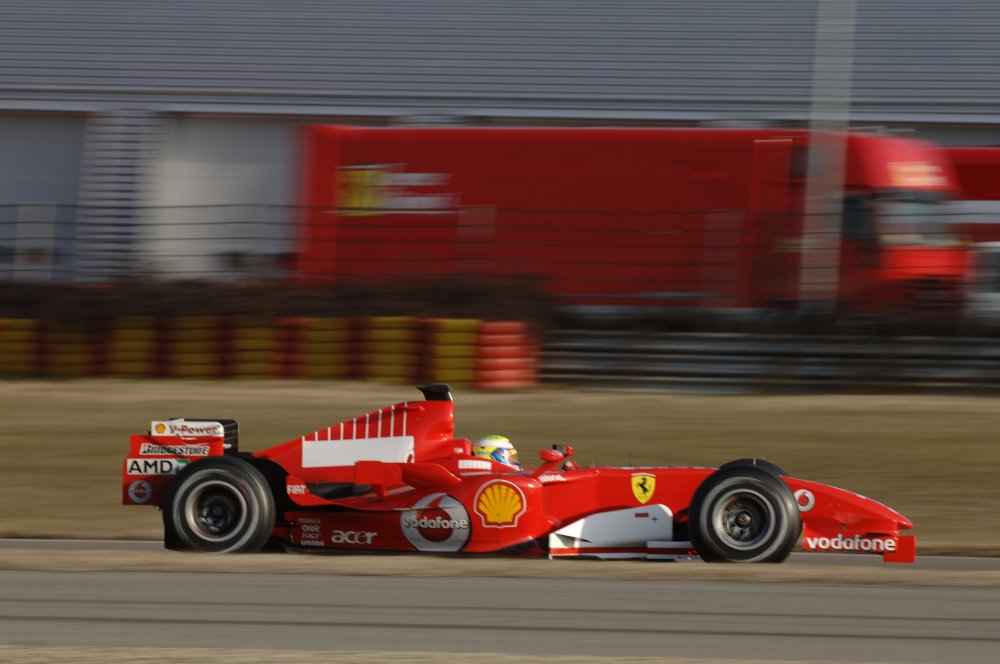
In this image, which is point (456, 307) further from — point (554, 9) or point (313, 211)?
point (554, 9)

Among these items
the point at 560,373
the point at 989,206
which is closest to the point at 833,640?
the point at 560,373

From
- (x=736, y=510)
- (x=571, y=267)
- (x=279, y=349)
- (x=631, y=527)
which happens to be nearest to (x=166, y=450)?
(x=631, y=527)

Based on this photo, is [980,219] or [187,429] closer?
[187,429]

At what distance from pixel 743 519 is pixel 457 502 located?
1.27 metres

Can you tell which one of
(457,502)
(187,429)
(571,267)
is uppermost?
(571,267)

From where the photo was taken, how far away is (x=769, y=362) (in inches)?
533

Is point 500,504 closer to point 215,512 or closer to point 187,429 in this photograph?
point 215,512

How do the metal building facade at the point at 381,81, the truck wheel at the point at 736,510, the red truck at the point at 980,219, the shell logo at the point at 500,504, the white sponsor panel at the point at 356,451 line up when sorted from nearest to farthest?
the truck wheel at the point at 736,510, the shell logo at the point at 500,504, the white sponsor panel at the point at 356,451, the red truck at the point at 980,219, the metal building facade at the point at 381,81

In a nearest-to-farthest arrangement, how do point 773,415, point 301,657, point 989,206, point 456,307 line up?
point 301,657, point 773,415, point 456,307, point 989,206

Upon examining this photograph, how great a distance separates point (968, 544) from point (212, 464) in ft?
13.2

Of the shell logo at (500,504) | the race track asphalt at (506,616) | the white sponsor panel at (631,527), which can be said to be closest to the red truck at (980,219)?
the white sponsor panel at (631,527)

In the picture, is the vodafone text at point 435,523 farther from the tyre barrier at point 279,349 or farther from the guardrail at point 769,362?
the guardrail at point 769,362

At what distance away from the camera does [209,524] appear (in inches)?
259

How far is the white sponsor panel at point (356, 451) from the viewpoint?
263 inches
